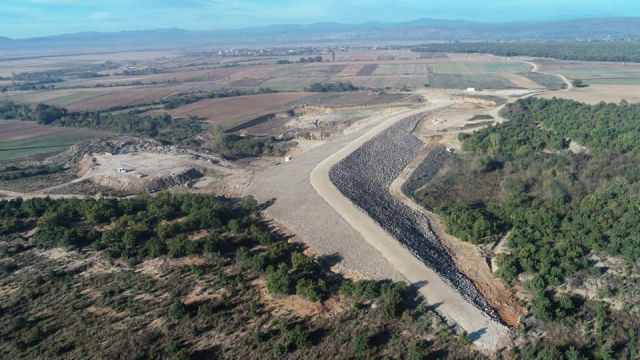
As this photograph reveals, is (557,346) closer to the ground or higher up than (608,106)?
closer to the ground

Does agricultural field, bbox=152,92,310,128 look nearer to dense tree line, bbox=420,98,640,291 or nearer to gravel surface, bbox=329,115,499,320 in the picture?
gravel surface, bbox=329,115,499,320

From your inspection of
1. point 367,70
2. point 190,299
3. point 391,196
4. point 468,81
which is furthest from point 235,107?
point 190,299

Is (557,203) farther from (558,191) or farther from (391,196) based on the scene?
(391,196)

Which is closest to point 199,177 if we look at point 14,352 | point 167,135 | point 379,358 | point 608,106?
point 167,135

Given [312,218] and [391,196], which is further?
[391,196]

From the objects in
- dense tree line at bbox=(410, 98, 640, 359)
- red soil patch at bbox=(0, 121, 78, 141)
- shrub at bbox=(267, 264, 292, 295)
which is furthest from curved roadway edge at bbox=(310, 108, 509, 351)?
red soil patch at bbox=(0, 121, 78, 141)

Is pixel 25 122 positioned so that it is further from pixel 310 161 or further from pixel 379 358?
pixel 379 358
